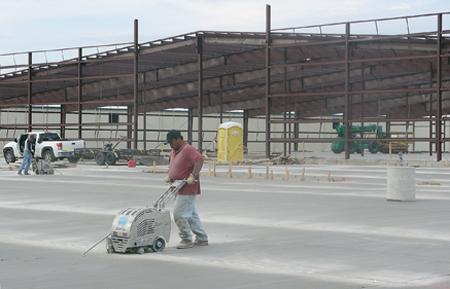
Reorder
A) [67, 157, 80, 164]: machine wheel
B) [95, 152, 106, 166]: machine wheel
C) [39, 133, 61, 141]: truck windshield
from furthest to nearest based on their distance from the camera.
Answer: [39, 133, 61, 141]: truck windshield, [67, 157, 80, 164]: machine wheel, [95, 152, 106, 166]: machine wheel

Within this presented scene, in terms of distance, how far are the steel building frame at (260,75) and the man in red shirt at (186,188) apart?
108ft

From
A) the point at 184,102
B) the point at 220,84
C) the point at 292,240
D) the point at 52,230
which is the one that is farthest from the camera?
the point at 184,102

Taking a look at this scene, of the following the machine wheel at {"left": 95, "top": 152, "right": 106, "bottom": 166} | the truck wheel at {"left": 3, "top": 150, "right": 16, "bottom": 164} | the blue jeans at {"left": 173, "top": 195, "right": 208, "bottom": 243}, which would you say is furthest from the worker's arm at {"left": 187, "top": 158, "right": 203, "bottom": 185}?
the truck wheel at {"left": 3, "top": 150, "right": 16, "bottom": 164}

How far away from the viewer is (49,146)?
39.5 m

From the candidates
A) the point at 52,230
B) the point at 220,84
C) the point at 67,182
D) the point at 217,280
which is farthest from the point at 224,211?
the point at 220,84

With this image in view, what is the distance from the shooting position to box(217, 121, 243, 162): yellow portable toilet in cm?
4106

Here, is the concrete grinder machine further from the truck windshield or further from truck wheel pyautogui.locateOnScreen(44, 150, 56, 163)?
the truck windshield

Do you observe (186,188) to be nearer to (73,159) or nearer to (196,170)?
(196,170)

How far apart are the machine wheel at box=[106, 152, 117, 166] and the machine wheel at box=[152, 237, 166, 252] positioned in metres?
28.8

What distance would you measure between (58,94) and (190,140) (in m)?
15.0

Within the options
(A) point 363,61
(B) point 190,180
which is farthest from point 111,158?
(B) point 190,180

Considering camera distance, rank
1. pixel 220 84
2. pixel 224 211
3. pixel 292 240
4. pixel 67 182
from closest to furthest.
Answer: pixel 292 240 < pixel 224 211 < pixel 67 182 < pixel 220 84

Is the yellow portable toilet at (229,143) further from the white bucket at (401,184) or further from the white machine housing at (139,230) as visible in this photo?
the white machine housing at (139,230)

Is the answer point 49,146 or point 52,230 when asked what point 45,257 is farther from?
point 49,146
